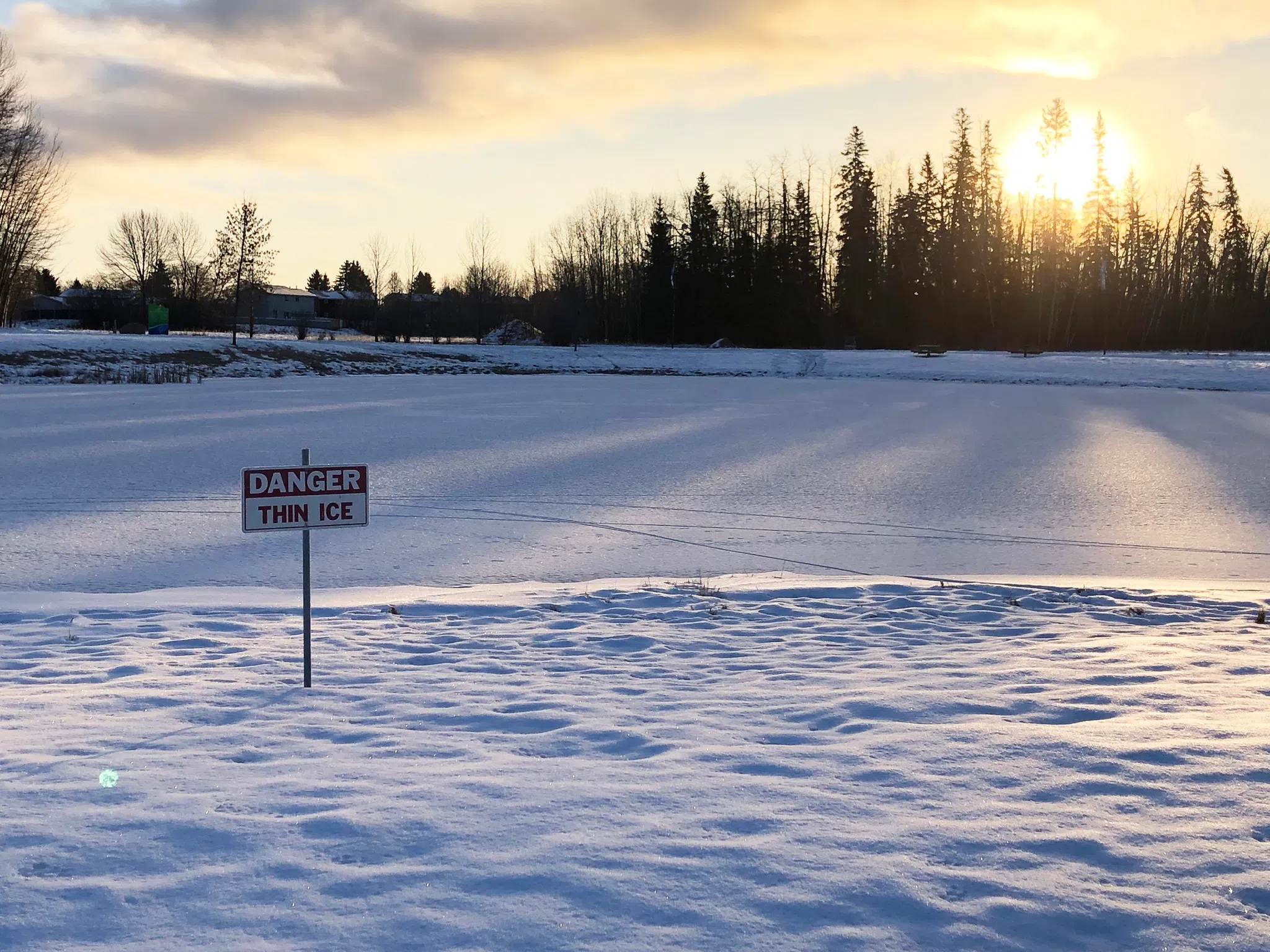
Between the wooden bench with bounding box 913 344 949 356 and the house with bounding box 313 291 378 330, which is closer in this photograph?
the wooden bench with bounding box 913 344 949 356

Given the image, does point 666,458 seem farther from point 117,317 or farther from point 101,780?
point 117,317

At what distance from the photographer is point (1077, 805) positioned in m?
4.02

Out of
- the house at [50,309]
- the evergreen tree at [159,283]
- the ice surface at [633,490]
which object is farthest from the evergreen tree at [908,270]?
the house at [50,309]

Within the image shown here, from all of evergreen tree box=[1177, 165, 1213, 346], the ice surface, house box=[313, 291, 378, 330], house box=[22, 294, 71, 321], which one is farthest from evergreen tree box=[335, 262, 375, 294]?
the ice surface

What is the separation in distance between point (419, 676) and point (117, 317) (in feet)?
285

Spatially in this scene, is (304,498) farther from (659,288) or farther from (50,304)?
(50,304)

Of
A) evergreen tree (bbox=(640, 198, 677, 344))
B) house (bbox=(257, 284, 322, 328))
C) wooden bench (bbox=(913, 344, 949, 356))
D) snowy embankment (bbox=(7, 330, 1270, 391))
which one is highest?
house (bbox=(257, 284, 322, 328))

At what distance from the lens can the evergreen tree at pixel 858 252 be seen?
243ft

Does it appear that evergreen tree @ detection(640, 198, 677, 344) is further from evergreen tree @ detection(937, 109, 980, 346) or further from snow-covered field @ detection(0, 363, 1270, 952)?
snow-covered field @ detection(0, 363, 1270, 952)

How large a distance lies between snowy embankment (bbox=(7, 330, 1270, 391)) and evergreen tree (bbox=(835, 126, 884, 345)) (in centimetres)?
1858

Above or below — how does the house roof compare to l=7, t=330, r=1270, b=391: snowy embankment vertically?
above

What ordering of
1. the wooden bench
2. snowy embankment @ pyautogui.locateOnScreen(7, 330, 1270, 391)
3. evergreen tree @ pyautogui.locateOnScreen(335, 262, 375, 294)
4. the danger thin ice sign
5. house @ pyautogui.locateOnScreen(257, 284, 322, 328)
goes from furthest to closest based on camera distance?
evergreen tree @ pyautogui.locateOnScreen(335, 262, 375, 294)
house @ pyautogui.locateOnScreen(257, 284, 322, 328)
the wooden bench
snowy embankment @ pyautogui.locateOnScreen(7, 330, 1270, 391)
the danger thin ice sign

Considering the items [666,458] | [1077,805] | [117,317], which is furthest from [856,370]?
[117,317]

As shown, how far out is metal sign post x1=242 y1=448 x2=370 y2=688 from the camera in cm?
547
